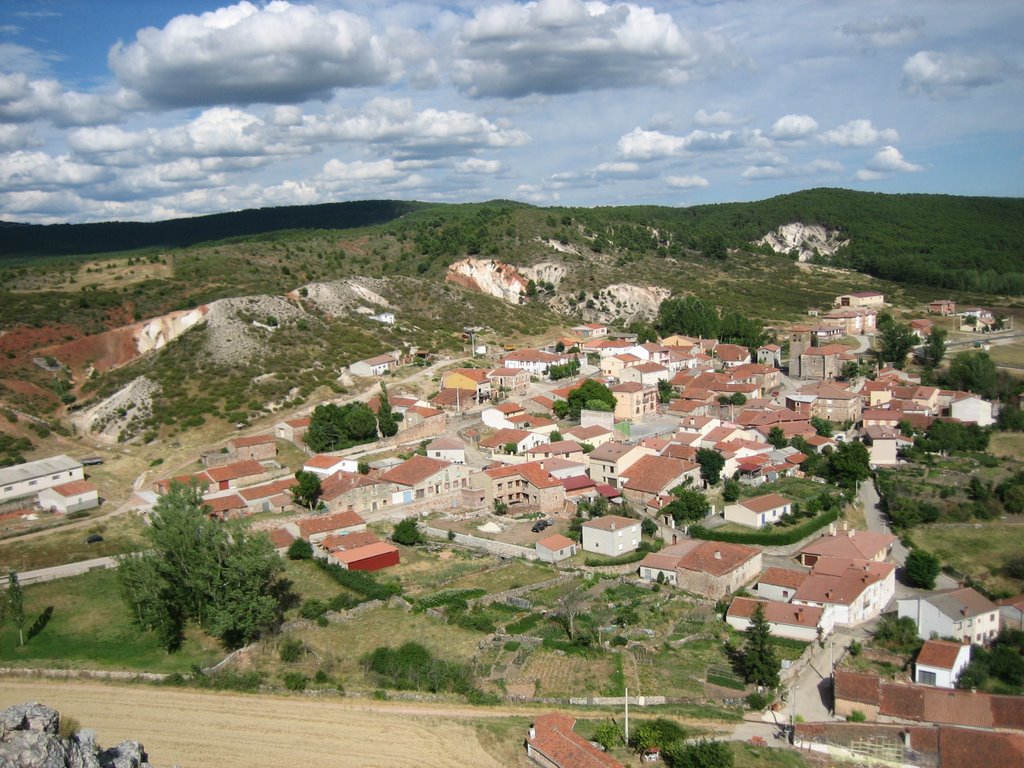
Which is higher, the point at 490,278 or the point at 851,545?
the point at 490,278

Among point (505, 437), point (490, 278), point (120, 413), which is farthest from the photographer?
point (490, 278)

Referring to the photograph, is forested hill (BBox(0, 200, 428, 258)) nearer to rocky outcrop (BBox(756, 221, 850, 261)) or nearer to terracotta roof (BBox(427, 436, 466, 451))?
rocky outcrop (BBox(756, 221, 850, 261))

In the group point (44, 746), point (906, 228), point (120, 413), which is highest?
point (906, 228)

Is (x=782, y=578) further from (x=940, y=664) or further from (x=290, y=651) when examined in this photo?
(x=290, y=651)

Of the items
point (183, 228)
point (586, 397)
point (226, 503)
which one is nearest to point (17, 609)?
point (226, 503)

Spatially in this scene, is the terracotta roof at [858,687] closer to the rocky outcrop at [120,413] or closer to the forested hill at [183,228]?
the rocky outcrop at [120,413]

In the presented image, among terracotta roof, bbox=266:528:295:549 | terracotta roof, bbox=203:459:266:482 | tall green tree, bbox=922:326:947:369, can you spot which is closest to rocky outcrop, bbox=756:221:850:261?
tall green tree, bbox=922:326:947:369

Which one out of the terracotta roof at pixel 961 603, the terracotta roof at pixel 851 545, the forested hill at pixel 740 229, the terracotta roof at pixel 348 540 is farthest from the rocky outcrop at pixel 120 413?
the forested hill at pixel 740 229
